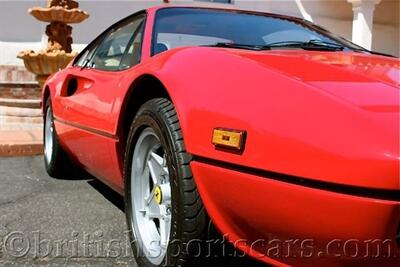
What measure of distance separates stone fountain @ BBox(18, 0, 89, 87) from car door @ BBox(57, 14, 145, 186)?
359 centimetres

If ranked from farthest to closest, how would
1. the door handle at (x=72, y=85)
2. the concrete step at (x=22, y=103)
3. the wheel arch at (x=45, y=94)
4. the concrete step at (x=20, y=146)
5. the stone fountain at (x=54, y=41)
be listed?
the concrete step at (x=22, y=103) < the stone fountain at (x=54, y=41) < the concrete step at (x=20, y=146) < the wheel arch at (x=45, y=94) < the door handle at (x=72, y=85)

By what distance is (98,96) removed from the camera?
259cm

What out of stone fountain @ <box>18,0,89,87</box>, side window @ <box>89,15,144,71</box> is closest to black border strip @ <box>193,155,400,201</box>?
side window @ <box>89,15,144,71</box>

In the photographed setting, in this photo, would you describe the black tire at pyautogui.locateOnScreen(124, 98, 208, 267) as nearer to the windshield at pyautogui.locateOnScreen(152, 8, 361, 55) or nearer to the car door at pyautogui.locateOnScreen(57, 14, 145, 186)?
the car door at pyautogui.locateOnScreen(57, 14, 145, 186)

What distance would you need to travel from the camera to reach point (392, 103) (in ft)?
4.56

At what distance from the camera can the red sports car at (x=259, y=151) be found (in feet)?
4.19

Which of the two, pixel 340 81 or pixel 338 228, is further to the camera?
pixel 340 81

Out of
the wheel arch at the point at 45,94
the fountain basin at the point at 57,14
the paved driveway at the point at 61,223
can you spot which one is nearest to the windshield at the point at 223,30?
the paved driveway at the point at 61,223

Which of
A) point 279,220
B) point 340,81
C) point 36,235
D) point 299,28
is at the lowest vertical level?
point 36,235

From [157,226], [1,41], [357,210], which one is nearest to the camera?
[357,210]

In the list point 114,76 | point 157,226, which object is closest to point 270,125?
point 157,226

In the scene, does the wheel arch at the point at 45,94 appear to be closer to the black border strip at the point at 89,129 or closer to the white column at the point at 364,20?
the black border strip at the point at 89,129

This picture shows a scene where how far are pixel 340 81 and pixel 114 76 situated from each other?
1298 millimetres

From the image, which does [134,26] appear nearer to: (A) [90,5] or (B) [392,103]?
(B) [392,103]
